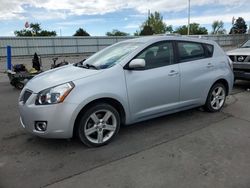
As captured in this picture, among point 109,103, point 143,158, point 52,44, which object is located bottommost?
point 143,158

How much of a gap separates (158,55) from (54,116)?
2.04 m

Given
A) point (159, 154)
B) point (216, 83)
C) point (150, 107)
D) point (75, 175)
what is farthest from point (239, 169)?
point (216, 83)

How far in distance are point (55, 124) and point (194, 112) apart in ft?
10.2

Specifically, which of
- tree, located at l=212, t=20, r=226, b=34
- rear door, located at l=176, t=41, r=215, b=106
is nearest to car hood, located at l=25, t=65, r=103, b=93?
rear door, located at l=176, t=41, r=215, b=106

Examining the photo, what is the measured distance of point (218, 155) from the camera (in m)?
3.32

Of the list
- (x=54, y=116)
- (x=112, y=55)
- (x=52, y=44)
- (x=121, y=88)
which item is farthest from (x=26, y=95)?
(x=52, y=44)

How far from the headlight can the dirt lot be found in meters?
0.79

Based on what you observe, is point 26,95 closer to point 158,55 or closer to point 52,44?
point 158,55

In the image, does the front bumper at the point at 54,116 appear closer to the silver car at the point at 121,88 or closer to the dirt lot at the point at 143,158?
the silver car at the point at 121,88

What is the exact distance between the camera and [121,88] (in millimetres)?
3637

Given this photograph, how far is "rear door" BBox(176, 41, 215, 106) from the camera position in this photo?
14.4ft

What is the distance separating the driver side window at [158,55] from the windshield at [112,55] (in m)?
0.21

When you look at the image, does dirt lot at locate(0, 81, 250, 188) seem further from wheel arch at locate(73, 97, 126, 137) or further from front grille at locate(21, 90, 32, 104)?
front grille at locate(21, 90, 32, 104)

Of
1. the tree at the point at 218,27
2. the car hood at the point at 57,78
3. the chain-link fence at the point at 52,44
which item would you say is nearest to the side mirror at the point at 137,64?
the car hood at the point at 57,78
